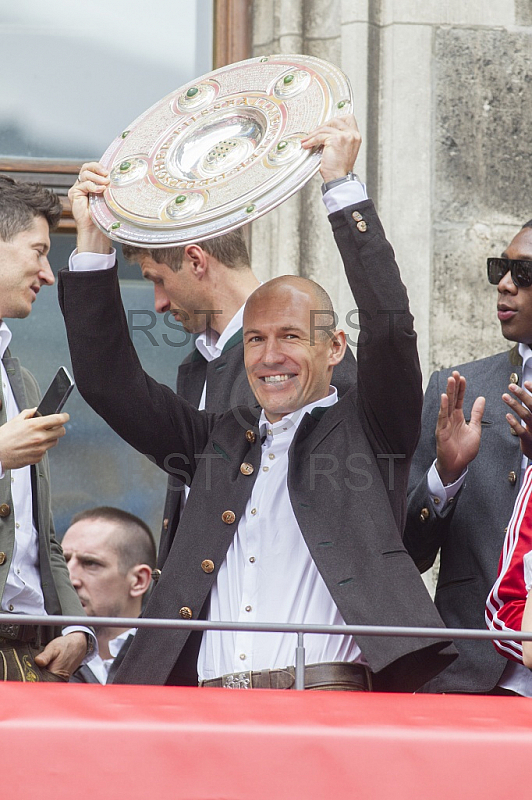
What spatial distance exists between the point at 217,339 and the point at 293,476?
1007 millimetres

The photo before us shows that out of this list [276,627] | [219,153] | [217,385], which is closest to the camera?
[276,627]

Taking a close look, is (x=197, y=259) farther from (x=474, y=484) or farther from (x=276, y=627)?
(x=276, y=627)

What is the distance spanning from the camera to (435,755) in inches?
105

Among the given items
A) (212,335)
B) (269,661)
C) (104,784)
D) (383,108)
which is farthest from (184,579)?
(383,108)

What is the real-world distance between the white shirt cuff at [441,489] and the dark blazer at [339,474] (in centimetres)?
38

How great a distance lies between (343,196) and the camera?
332 centimetres

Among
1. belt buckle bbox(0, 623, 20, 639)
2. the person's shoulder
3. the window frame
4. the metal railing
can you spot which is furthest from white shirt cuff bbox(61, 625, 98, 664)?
the window frame

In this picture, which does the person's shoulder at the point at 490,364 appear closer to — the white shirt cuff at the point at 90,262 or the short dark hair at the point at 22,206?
the white shirt cuff at the point at 90,262

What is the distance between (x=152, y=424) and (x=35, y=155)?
2101mm

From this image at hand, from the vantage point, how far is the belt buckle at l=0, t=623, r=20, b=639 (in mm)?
3772

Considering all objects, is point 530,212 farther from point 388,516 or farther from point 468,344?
point 388,516

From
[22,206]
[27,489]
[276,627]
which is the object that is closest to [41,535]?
[27,489]

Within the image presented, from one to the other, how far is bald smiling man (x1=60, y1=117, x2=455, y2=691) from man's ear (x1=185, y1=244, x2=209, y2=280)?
68 cm

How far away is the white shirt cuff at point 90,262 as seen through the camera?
354 cm
